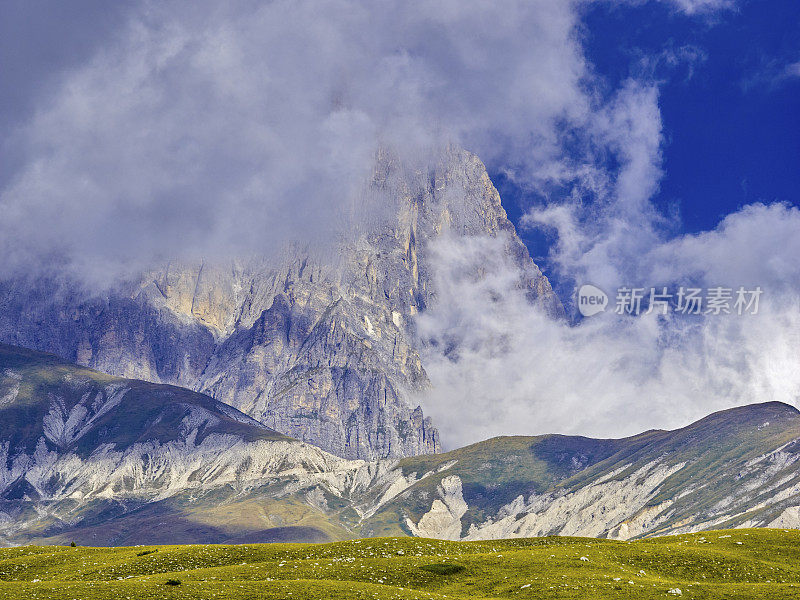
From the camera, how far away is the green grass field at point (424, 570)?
230ft

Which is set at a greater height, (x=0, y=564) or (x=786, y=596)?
(x=0, y=564)

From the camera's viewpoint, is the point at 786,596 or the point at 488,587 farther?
the point at 488,587

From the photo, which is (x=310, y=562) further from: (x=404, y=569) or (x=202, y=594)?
(x=202, y=594)

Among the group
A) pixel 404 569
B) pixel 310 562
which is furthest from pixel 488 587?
pixel 310 562

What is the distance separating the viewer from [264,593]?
68.1 meters

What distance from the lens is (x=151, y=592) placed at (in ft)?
227

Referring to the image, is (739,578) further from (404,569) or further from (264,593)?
(264,593)

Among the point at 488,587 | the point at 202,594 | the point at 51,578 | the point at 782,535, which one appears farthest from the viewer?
the point at 782,535

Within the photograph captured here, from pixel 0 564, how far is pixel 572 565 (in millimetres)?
57828

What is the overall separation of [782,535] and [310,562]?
5111 centimetres

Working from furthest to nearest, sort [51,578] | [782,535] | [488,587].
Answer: [782,535] → [51,578] → [488,587]

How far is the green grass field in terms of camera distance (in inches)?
2766

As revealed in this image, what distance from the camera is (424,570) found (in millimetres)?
79500

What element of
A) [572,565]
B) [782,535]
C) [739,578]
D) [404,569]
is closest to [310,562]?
[404,569]
